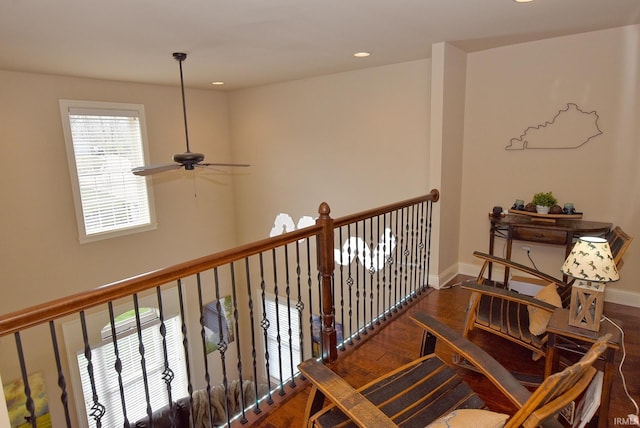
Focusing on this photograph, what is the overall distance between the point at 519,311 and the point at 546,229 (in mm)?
1165

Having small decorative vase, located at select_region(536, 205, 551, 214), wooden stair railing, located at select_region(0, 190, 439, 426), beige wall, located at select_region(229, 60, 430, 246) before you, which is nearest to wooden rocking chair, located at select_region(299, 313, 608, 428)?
wooden stair railing, located at select_region(0, 190, 439, 426)

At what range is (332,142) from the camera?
16.9 feet

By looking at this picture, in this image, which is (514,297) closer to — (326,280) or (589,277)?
(589,277)

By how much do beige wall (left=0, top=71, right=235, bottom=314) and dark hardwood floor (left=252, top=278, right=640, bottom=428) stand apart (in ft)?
11.7

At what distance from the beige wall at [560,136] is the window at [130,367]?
14.8ft

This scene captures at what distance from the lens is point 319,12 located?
2.62m

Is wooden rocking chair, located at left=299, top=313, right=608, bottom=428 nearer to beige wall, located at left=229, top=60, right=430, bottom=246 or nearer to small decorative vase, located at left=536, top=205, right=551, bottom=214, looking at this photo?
small decorative vase, located at left=536, top=205, right=551, bottom=214

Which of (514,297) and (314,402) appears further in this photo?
(514,297)

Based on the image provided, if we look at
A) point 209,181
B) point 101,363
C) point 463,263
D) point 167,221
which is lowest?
point 101,363

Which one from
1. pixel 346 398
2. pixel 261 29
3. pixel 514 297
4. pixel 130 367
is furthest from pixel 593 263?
pixel 130 367

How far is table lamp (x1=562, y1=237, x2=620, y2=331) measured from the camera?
1.90m

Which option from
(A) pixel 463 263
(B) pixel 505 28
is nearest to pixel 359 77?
(B) pixel 505 28

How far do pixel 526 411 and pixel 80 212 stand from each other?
16.2ft

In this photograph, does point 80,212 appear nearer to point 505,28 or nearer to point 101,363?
point 101,363
